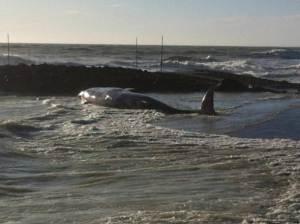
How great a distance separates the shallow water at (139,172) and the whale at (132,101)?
1.66m

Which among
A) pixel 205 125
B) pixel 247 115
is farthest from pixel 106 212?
pixel 247 115

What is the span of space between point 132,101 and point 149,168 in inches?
431

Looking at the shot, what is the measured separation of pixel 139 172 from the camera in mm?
9758

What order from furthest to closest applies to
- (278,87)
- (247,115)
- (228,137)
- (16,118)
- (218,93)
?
(278,87), (218,93), (247,115), (16,118), (228,137)

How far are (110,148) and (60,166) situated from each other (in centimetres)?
200

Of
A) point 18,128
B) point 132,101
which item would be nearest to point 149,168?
point 18,128

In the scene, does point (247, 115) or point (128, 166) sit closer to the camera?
point (128, 166)

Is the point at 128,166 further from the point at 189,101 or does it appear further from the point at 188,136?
the point at 189,101

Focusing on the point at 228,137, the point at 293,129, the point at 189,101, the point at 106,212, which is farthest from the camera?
the point at 189,101

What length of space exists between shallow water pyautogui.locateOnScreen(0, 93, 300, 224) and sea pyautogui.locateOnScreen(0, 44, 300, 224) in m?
0.01

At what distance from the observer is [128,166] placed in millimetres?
10297

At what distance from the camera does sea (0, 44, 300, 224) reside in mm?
7332

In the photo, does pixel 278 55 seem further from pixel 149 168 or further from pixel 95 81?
pixel 149 168

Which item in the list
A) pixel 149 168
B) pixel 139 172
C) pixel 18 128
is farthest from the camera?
pixel 18 128
